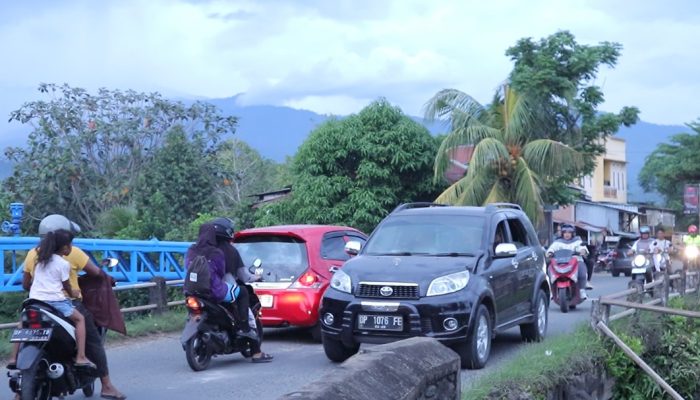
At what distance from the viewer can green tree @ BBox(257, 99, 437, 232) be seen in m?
27.7

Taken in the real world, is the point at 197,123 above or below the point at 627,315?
above

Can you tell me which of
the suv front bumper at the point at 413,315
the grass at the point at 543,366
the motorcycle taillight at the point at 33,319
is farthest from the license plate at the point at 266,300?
the motorcycle taillight at the point at 33,319

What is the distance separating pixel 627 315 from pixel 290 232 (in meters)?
4.51

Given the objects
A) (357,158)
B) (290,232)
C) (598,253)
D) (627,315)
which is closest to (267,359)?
(290,232)

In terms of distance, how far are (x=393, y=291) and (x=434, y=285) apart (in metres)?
0.45

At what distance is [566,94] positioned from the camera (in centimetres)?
3316

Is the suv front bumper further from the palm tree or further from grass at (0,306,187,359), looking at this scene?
the palm tree

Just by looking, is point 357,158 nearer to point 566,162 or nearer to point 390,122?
point 390,122

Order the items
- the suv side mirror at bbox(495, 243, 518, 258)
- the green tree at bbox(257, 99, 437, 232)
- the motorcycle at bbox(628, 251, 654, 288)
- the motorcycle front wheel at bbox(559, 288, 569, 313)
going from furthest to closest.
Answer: the green tree at bbox(257, 99, 437, 232)
the motorcycle at bbox(628, 251, 654, 288)
the motorcycle front wheel at bbox(559, 288, 569, 313)
the suv side mirror at bbox(495, 243, 518, 258)

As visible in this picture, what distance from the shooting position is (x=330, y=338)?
1103 cm

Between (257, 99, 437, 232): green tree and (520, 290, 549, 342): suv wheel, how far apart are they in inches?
549

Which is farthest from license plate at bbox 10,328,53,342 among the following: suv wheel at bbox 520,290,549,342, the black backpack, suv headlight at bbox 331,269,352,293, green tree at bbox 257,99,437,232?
green tree at bbox 257,99,437,232

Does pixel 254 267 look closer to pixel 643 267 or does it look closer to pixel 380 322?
pixel 380 322

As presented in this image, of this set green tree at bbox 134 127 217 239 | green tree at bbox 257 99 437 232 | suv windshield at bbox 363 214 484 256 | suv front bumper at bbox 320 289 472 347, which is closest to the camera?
suv front bumper at bbox 320 289 472 347
